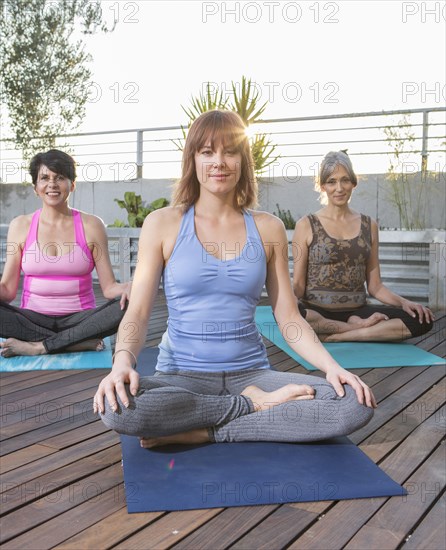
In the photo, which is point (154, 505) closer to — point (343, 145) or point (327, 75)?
point (327, 75)

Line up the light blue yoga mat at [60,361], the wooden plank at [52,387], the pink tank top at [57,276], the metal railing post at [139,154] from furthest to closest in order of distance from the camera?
the metal railing post at [139,154]
the pink tank top at [57,276]
the light blue yoga mat at [60,361]
the wooden plank at [52,387]

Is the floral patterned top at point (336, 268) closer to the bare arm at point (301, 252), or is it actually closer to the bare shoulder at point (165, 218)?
the bare arm at point (301, 252)

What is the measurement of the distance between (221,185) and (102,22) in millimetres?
8255

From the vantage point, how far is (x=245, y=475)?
1720 mm

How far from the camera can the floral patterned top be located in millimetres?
3586

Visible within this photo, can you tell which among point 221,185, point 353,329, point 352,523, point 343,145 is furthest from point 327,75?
point 352,523

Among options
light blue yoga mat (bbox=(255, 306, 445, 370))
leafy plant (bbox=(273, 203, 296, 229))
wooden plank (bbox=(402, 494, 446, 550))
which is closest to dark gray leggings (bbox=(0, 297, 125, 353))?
light blue yoga mat (bbox=(255, 306, 445, 370))

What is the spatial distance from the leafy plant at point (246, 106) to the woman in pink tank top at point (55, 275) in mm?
4108

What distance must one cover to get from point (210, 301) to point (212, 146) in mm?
493

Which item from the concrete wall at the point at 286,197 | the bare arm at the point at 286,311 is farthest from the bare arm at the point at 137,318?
the concrete wall at the point at 286,197

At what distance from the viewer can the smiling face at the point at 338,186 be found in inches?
135

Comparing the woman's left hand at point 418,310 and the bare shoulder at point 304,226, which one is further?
the bare shoulder at point 304,226

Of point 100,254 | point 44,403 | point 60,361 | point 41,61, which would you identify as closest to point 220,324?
point 44,403

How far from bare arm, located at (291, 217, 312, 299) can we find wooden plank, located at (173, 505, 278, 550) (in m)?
2.18
